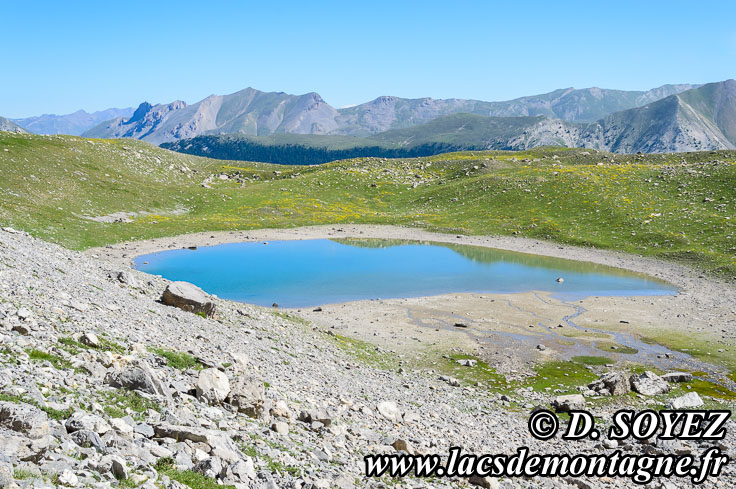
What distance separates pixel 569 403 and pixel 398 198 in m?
106

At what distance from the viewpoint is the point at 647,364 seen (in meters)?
Answer: 35.7

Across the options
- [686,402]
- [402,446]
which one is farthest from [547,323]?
[402,446]

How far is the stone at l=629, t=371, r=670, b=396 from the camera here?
29.5m

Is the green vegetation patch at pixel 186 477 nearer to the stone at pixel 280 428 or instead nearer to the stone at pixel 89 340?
the stone at pixel 280 428

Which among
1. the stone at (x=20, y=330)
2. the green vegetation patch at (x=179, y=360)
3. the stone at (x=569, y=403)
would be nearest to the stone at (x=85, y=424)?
the stone at (x=20, y=330)

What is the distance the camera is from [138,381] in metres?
15.9

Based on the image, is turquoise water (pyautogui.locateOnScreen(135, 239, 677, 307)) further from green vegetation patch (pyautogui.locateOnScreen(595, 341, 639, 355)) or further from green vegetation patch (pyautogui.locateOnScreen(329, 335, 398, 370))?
green vegetation patch (pyautogui.locateOnScreen(595, 341, 639, 355))

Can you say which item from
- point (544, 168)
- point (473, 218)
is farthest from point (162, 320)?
point (544, 168)

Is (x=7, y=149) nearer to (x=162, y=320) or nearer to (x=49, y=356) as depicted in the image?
(x=162, y=320)

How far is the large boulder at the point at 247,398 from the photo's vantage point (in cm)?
1758

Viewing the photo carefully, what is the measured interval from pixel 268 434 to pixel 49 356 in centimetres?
777

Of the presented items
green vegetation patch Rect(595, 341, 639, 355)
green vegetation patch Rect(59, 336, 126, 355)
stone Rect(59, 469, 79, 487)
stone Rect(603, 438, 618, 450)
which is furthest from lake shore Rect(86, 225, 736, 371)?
stone Rect(59, 469, 79, 487)

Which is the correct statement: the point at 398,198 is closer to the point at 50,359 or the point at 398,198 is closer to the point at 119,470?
the point at 50,359

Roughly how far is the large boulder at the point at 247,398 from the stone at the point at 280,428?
0.99m
